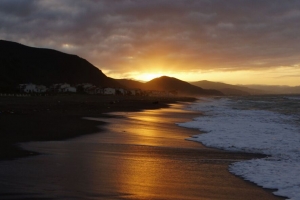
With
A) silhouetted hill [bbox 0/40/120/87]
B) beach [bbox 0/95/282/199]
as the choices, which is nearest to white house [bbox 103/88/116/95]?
silhouetted hill [bbox 0/40/120/87]

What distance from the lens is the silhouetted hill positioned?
12838 cm

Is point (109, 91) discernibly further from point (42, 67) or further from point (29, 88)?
point (42, 67)

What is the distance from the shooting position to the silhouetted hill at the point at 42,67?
128 m

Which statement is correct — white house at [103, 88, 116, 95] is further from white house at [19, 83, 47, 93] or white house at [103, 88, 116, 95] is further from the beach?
the beach

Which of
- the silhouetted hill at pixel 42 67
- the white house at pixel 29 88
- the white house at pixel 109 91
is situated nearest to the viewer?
the white house at pixel 29 88

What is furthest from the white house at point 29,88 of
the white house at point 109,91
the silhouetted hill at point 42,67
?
the white house at point 109,91

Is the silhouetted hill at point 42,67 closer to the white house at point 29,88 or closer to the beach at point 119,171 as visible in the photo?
the white house at point 29,88

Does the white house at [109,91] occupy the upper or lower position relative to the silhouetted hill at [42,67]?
lower

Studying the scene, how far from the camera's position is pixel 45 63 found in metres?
150

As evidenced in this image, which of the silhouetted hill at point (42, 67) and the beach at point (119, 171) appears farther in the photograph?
the silhouetted hill at point (42, 67)

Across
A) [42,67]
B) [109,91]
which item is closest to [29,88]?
[109,91]

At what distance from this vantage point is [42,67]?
14762cm

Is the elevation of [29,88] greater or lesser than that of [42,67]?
lesser

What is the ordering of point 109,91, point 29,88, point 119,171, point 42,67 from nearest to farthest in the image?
point 119,171 → point 29,88 → point 109,91 → point 42,67
